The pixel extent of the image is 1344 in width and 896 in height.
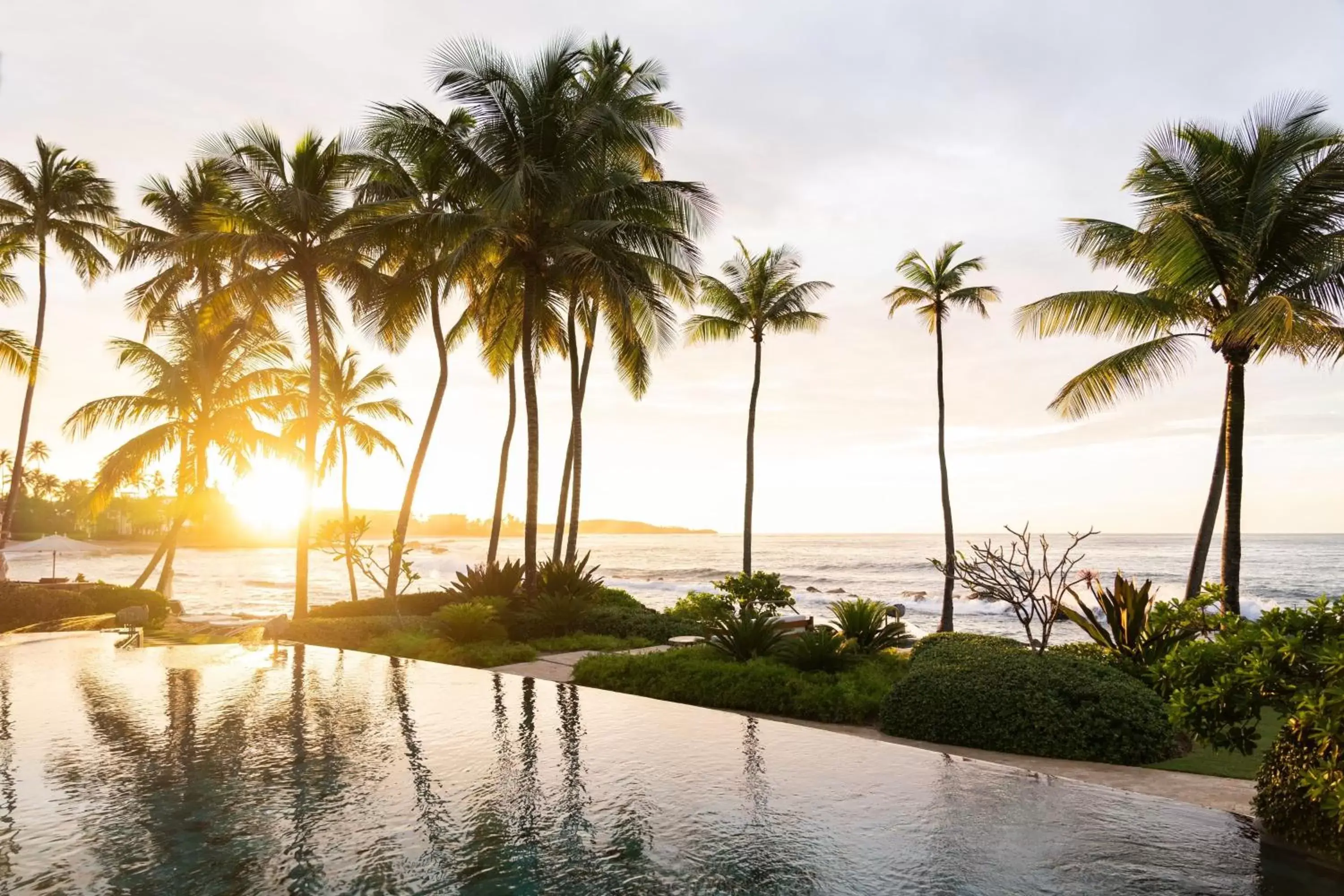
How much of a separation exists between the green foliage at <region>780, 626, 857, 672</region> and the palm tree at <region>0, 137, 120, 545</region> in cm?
2172

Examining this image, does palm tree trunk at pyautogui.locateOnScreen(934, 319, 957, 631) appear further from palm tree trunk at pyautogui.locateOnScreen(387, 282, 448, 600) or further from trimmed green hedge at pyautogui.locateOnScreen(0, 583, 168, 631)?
trimmed green hedge at pyautogui.locateOnScreen(0, 583, 168, 631)

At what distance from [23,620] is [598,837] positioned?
2105 centimetres

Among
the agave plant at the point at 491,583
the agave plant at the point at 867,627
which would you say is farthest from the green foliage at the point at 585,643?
the agave plant at the point at 867,627

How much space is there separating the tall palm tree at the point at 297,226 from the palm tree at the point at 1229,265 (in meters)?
16.2

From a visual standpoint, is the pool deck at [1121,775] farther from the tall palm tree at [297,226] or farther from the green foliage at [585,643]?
the tall palm tree at [297,226]

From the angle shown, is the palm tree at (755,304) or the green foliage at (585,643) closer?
the green foliage at (585,643)

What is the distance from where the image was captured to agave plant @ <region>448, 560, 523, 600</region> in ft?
56.2

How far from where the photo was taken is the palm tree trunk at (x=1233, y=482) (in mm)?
13977

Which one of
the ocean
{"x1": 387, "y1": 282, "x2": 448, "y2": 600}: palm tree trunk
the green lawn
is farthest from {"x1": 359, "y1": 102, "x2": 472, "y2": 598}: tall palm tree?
the green lawn

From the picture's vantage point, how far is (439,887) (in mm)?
3875

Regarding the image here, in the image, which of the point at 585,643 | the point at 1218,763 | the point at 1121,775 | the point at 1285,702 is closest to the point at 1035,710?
the point at 1121,775

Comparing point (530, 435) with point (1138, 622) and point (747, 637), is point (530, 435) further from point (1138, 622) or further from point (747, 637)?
point (1138, 622)

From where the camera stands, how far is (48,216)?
22.4m

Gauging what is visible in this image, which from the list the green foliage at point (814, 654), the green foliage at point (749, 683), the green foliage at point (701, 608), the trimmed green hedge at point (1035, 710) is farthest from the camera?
the green foliage at point (701, 608)
